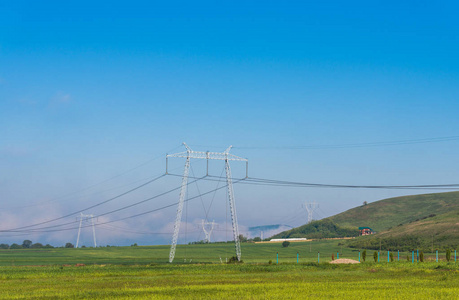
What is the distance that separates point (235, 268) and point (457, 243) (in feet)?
312

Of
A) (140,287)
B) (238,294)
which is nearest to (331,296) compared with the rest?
(238,294)

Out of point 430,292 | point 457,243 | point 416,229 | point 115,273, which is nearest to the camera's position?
point 430,292

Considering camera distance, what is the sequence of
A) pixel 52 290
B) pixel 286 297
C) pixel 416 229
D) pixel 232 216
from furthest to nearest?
pixel 416 229 < pixel 232 216 < pixel 52 290 < pixel 286 297

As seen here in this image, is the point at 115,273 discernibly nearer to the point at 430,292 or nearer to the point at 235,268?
the point at 235,268

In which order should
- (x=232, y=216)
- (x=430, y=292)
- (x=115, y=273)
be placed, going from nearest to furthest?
(x=430, y=292), (x=115, y=273), (x=232, y=216)

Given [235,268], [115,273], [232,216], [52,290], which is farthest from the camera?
[232,216]

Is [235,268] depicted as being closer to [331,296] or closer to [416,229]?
[331,296]

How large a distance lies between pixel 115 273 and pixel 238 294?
35.4 m

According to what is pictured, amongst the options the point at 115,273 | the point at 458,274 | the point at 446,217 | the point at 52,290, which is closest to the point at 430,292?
the point at 458,274

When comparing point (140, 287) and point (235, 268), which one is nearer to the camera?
point (140, 287)

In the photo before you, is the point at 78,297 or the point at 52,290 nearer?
the point at 78,297

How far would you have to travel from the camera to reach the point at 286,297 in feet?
124

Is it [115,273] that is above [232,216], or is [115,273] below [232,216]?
below

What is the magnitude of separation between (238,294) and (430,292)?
15841mm
